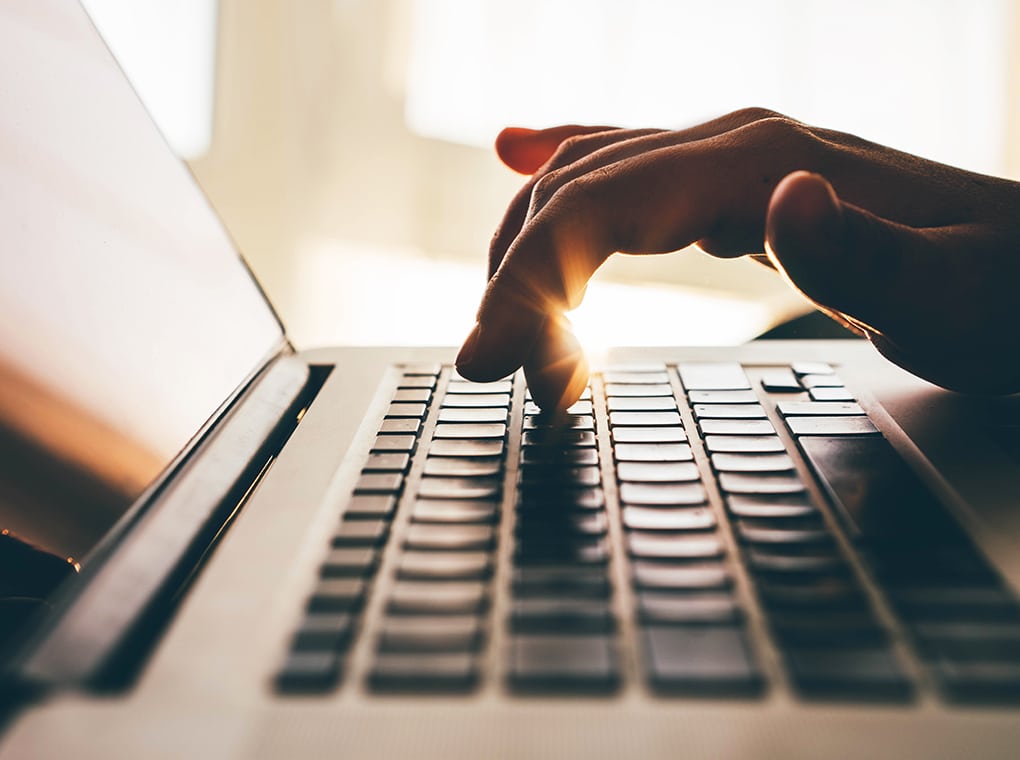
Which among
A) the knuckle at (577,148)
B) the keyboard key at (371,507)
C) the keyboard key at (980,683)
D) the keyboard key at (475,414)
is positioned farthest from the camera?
the knuckle at (577,148)

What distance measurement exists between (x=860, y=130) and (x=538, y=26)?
547 millimetres

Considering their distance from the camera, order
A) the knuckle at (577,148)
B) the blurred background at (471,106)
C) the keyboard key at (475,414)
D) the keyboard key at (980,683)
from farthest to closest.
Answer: the blurred background at (471,106) → the knuckle at (577,148) → the keyboard key at (475,414) → the keyboard key at (980,683)

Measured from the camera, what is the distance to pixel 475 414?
0.43 m

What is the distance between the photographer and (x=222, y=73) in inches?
47.2

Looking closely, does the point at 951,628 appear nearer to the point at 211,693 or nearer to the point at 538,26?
the point at 211,693

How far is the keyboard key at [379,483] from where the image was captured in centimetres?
34

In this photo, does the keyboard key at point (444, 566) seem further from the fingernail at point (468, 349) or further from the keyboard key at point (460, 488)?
the fingernail at point (468, 349)

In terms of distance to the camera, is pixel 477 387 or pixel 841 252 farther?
pixel 477 387

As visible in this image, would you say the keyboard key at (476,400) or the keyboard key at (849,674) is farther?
the keyboard key at (476,400)

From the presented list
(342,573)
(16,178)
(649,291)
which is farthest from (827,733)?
(649,291)

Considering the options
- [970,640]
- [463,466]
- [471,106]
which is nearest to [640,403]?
[463,466]

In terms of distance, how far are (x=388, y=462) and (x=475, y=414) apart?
0.26ft

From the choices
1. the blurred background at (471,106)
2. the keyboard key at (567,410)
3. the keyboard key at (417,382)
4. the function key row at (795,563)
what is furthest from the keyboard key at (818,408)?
the blurred background at (471,106)

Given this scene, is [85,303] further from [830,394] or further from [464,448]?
[830,394]
